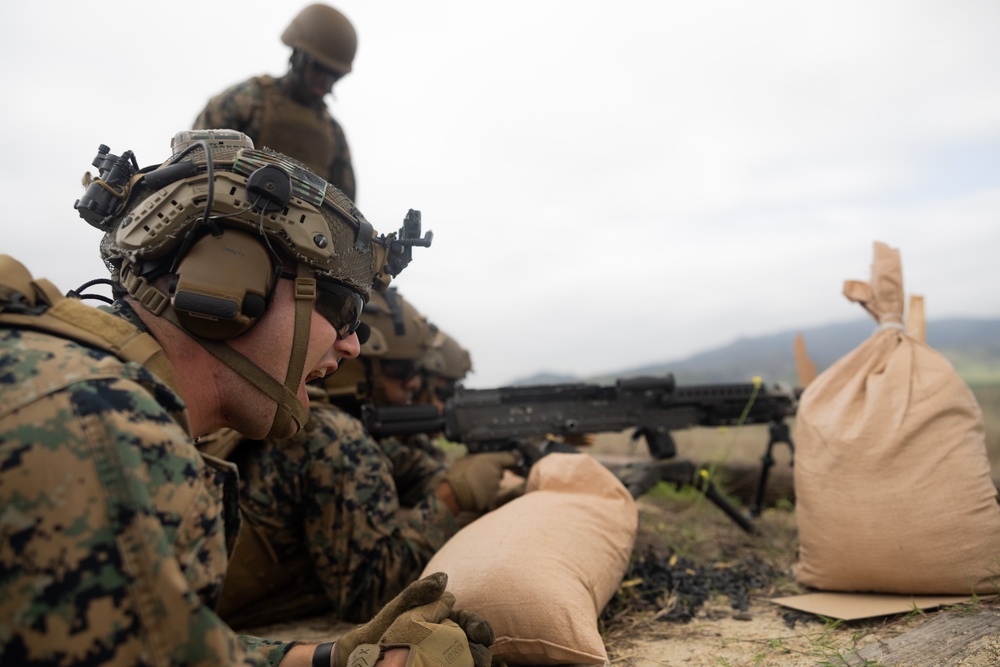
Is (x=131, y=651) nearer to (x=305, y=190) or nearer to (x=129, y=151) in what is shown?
(x=305, y=190)

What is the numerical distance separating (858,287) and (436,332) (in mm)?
2246

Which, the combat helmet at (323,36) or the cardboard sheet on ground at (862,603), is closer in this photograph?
the cardboard sheet on ground at (862,603)

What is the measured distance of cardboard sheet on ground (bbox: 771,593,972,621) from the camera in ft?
7.63

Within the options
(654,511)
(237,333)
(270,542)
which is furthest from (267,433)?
(654,511)

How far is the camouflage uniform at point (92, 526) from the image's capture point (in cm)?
96

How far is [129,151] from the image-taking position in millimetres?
1618

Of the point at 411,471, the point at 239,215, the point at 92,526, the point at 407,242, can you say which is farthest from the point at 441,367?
the point at 92,526

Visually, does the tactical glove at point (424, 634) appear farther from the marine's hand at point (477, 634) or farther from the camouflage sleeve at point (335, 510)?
the camouflage sleeve at point (335, 510)

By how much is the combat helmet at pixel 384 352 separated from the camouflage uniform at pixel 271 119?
3.91 ft

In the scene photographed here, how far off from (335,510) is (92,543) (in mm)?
1722

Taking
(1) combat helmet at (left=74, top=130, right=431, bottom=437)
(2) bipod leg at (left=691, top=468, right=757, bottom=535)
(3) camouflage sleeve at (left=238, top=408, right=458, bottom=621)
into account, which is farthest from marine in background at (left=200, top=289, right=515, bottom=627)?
(2) bipod leg at (left=691, top=468, right=757, bottom=535)

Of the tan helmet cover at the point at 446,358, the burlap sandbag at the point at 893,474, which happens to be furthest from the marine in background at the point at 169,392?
the tan helmet cover at the point at 446,358

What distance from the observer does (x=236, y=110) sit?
13.6ft

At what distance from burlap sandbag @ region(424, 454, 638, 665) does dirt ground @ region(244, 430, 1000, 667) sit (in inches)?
8.5
